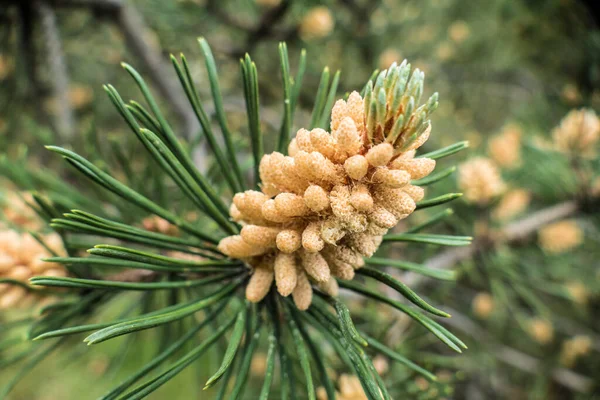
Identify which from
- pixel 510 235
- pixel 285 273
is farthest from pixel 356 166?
pixel 510 235

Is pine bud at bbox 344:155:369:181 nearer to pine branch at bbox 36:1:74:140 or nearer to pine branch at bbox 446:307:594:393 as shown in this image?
pine branch at bbox 36:1:74:140

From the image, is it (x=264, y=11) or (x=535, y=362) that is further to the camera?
(x=535, y=362)

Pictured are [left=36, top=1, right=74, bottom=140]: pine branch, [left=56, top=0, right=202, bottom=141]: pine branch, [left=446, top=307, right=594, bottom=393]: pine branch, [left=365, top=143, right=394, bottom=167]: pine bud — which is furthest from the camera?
[left=446, top=307, right=594, bottom=393]: pine branch

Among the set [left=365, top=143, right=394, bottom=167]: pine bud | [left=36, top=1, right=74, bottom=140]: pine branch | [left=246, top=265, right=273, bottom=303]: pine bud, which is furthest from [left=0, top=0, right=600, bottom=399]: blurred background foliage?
[left=365, top=143, right=394, bottom=167]: pine bud

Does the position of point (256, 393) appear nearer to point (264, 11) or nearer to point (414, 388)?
point (414, 388)

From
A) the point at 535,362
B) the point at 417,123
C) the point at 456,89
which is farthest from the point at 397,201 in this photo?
the point at 456,89
